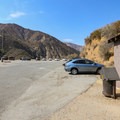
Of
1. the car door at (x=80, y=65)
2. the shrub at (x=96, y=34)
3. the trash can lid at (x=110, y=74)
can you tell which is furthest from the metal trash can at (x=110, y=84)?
the shrub at (x=96, y=34)

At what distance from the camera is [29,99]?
12461mm

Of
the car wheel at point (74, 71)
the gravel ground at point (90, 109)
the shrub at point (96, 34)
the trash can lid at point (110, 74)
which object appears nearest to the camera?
the gravel ground at point (90, 109)

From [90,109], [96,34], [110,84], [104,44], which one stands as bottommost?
[90,109]

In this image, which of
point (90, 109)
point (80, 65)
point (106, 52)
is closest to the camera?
point (90, 109)

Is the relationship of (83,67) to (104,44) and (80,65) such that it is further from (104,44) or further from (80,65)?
(104,44)

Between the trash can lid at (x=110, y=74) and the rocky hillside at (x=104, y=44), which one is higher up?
the rocky hillside at (x=104, y=44)

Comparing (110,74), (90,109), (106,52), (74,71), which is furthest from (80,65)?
(90,109)

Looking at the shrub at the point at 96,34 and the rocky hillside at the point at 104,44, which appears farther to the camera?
the shrub at the point at 96,34

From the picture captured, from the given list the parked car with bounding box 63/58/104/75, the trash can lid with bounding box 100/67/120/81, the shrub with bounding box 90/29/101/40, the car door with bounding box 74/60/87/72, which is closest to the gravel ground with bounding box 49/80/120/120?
the trash can lid with bounding box 100/67/120/81

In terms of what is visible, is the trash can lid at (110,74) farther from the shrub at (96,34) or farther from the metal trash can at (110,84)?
the shrub at (96,34)

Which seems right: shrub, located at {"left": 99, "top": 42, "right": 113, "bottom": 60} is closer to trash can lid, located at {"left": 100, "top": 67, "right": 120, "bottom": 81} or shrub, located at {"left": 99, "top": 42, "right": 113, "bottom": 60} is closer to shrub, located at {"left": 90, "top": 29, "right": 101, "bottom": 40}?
shrub, located at {"left": 90, "top": 29, "right": 101, "bottom": 40}

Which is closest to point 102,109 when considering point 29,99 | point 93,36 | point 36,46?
point 29,99

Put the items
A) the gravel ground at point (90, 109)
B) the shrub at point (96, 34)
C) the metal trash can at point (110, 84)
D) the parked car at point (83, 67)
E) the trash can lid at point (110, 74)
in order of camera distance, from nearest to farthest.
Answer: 1. the gravel ground at point (90, 109)
2. the metal trash can at point (110, 84)
3. the trash can lid at point (110, 74)
4. the parked car at point (83, 67)
5. the shrub at point (96, 34)

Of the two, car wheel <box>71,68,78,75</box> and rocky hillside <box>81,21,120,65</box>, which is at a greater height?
rocky hillside <box>81,21,120,65</box>
